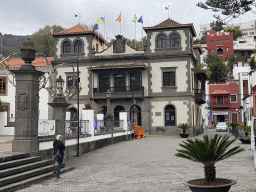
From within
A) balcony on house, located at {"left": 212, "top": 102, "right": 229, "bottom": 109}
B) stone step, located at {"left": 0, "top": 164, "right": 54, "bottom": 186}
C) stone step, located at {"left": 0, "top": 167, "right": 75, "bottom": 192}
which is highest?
balcony on house, located at {"left": 212, "top": 102, "right": 229, "bottom": 109}

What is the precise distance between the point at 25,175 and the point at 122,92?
25.9m

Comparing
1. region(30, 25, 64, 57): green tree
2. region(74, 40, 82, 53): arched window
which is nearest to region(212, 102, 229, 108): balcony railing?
region(30, 25, 64, 57): green tree

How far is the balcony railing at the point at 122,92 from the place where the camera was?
3606 cm

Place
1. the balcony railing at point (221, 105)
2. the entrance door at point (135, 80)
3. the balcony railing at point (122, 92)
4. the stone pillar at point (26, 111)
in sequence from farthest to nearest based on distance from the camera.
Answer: the balcony railing at point (221, 105) < the entrance door at point (135, 80) < the balcony railing at point (122, 92) < the stone pillar at point (26, 111)

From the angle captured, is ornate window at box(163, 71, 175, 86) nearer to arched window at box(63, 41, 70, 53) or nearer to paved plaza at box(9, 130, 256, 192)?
arched window at box(63, 41, 70, 53)

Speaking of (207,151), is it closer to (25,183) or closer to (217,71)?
(25,183)

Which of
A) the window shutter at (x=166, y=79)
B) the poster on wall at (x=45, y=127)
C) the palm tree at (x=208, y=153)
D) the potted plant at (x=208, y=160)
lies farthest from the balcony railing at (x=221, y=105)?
the palm tree at (x=208, y=153)

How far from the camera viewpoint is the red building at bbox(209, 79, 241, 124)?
64438 millimetres

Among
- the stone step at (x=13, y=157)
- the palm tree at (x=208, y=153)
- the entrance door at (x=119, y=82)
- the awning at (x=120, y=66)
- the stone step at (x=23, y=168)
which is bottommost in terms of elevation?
the stone step at (x=23, y=168)

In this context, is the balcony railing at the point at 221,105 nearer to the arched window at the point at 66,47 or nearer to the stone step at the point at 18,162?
the arched window at the point at 66,47

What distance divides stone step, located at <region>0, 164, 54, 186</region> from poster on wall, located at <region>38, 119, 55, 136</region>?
5.57ft

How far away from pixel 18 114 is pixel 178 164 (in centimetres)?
717

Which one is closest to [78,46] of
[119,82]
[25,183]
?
[119,82]

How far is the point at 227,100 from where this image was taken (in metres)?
64.8
